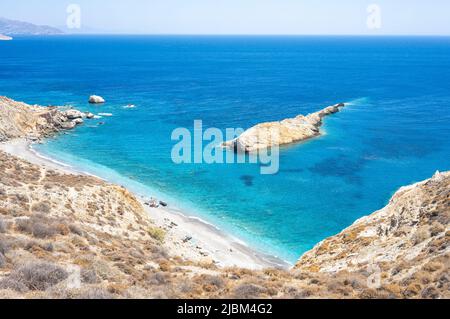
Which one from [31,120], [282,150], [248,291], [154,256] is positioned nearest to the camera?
[248,291]

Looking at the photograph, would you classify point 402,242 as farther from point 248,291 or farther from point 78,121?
point 78,121

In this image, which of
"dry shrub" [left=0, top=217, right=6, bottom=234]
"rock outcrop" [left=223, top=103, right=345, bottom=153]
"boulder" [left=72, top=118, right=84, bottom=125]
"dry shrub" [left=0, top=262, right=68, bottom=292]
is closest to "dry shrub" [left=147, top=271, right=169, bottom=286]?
"dry shrub" [left=0, top=262, right=68, bottom=292]

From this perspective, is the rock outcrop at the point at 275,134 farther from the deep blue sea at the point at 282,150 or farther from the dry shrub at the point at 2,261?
the dry shrub at the point at 2,261

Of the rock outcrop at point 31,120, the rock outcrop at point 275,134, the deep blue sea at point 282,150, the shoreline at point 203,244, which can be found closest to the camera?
the shoreline at point 203,244

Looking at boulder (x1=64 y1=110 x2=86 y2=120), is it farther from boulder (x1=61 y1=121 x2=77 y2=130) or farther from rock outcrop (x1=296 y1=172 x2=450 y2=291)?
rock outcrop (x1=296 y1=172 x2=450 y2=291)

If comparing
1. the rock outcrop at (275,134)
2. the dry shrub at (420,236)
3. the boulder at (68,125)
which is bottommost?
the dry shrub at (420,236)

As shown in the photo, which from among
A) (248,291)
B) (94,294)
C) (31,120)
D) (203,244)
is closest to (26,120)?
(31,120)

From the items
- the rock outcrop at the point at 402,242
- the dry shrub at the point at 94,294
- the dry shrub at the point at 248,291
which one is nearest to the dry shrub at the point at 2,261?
the dry shrub at the point at 94,294
